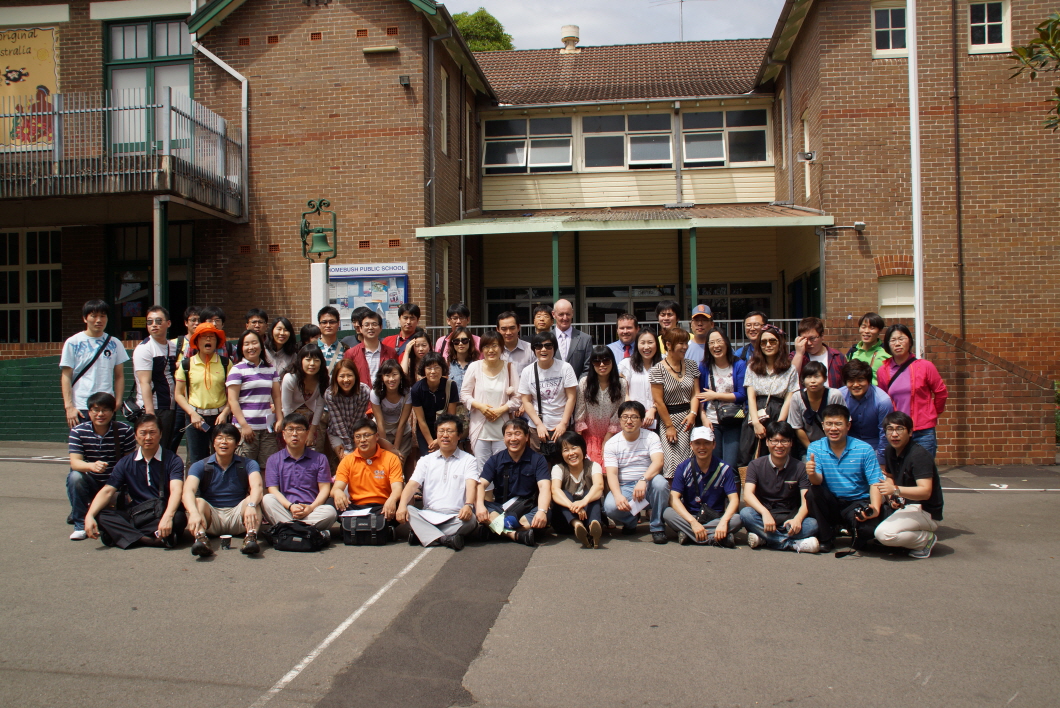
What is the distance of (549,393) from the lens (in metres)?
7.23

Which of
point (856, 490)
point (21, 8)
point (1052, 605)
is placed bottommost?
point (1052, 605)

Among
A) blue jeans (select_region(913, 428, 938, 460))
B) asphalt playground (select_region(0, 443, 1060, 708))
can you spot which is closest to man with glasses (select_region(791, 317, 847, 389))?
blue jeans (select_region(913, 428, 938, 460))

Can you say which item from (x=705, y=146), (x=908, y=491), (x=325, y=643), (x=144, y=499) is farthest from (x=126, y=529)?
(x=705, y=146)

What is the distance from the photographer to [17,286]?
16.4 metres

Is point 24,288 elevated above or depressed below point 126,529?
above

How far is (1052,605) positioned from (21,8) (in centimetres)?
1886

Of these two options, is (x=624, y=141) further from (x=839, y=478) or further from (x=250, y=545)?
(x=250, y=545)

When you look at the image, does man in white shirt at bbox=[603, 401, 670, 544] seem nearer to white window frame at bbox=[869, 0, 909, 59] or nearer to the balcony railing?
the balcony railing

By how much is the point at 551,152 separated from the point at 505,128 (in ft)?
4.11

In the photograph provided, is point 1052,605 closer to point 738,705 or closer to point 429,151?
point 738,705

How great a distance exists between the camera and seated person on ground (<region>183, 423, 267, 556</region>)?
6.55 m

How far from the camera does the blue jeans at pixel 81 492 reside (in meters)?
6.76

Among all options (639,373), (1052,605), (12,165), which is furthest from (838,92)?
(12,165)

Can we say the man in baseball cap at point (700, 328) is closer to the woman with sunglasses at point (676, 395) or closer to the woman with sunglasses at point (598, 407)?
the woman with sunglasses at point (676, 395)
